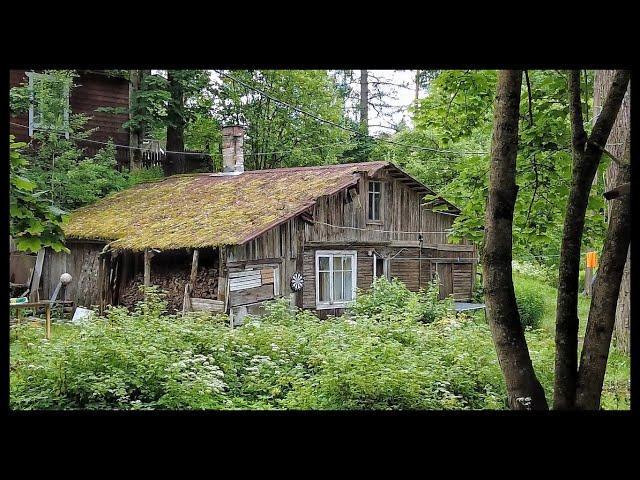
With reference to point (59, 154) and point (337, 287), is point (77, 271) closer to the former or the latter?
point (59, 154)

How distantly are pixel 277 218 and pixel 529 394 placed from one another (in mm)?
5949

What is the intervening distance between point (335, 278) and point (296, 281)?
0.94 m

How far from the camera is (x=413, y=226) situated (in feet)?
38.3

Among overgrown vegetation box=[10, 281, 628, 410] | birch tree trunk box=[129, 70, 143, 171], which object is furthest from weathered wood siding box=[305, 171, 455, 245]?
birch tree trunk box=[129, 70, 143, 171]

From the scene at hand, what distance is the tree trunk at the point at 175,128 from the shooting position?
14.3 m

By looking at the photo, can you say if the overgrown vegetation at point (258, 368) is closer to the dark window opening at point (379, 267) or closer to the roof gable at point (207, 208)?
the roof gable at point (207, 208)

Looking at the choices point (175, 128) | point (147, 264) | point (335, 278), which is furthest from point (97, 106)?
point (335, 278)

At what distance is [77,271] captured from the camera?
1080 cm

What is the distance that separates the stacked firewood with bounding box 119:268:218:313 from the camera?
29.3 feet

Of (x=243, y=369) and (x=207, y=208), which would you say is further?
(x=207, y=208)

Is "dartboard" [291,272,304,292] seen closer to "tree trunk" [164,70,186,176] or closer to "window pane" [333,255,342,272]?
"window pane" [333,255,342,272]

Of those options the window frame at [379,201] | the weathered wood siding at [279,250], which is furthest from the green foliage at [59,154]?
the window frame at [379,201]

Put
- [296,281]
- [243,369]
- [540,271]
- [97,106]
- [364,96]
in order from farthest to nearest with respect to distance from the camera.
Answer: [364,96], [540,271], [97,106], [296,281], [243,369]
